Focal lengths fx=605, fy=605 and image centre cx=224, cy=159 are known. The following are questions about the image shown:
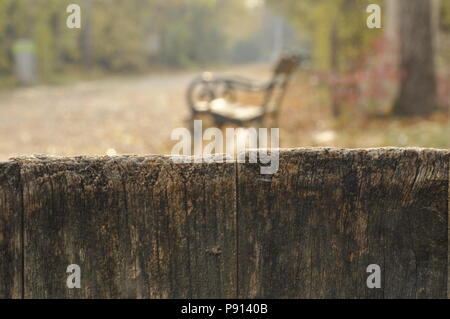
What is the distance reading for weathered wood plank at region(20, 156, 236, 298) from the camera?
56.3 inches

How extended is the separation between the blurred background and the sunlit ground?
0.08ft

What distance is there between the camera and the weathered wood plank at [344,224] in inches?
57.3

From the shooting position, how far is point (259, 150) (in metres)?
1.45

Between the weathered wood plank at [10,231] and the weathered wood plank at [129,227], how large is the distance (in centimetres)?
2

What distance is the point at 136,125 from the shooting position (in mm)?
11203

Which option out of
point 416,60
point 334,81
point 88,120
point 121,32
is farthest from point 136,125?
point 121,32

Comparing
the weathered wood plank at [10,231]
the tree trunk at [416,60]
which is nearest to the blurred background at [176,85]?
the tree trunk at [416,60]

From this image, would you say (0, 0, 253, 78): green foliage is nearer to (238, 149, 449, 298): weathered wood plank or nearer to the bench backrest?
the bench backrest

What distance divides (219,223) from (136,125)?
9.90 m

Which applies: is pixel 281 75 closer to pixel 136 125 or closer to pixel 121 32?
pixel 136 125

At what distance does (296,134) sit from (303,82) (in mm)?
11371

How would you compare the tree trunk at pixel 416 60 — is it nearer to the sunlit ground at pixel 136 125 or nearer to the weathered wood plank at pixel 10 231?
the sunlit ground at pixel 136 125
